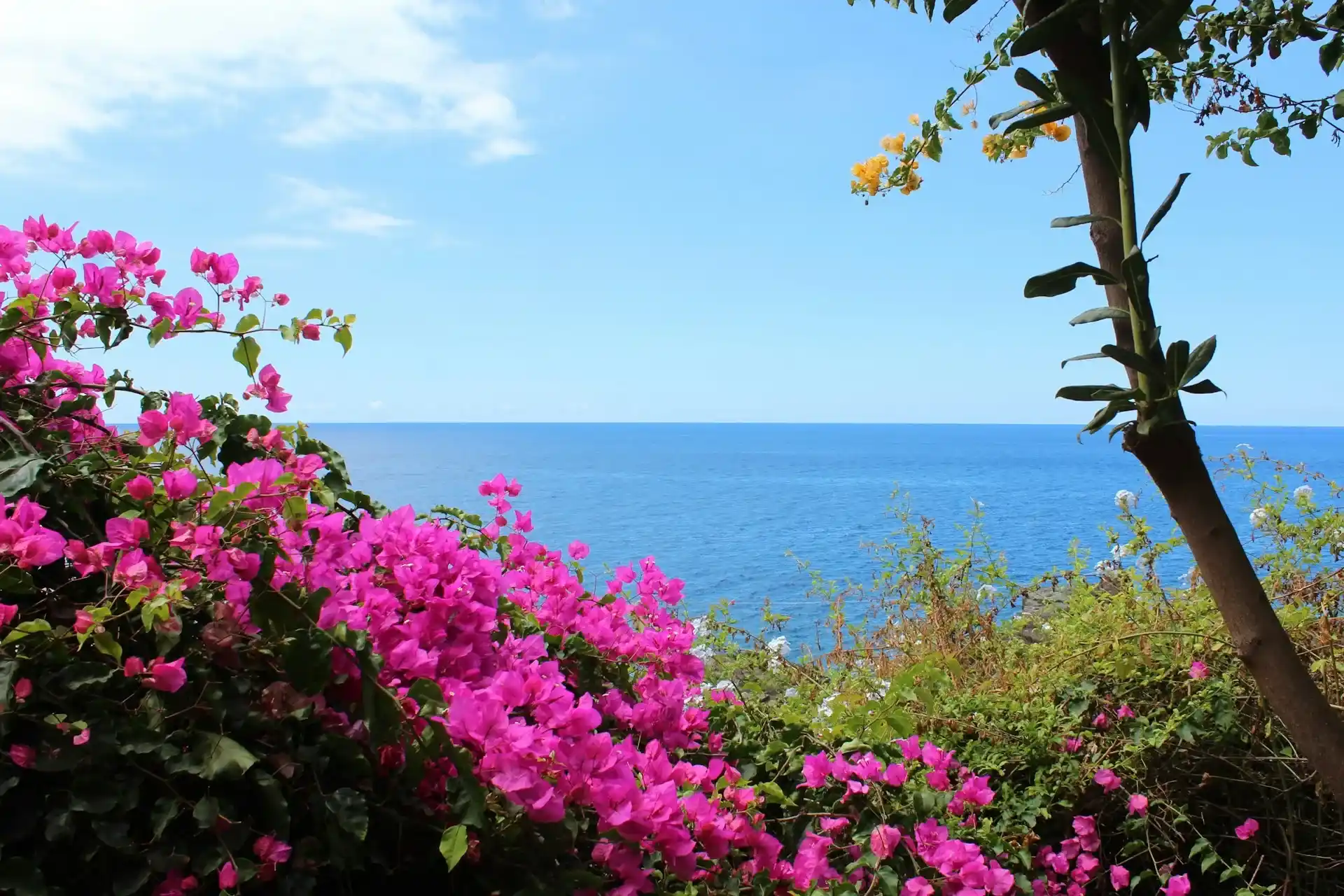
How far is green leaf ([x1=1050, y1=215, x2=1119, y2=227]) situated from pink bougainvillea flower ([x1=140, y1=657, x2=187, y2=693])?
4.16 feet

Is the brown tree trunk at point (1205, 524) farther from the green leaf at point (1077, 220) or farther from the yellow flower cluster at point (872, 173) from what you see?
the yellow flower cluster at point (872, 173)

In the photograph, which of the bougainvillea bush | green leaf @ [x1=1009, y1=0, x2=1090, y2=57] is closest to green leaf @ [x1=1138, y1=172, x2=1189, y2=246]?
green leaf @ [x1=1009, y1=0, x2=1090, y2=57]

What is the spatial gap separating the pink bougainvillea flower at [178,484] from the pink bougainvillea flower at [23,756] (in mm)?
303

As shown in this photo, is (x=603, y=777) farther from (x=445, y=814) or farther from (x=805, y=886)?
(x=805, y=886)

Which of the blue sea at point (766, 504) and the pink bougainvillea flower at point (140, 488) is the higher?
the pink bougainvillea flower at point (140, 488)

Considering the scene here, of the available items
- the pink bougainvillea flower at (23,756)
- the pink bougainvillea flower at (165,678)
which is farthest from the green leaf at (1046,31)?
the pink bougainvillea flower at (23,756)

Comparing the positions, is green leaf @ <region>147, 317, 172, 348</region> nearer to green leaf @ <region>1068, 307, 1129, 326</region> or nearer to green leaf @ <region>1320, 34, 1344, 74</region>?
green leaf @ <region>1068, 307, 1129, 326</region>

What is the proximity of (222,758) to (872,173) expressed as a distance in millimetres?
2090

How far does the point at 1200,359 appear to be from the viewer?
3.94ft

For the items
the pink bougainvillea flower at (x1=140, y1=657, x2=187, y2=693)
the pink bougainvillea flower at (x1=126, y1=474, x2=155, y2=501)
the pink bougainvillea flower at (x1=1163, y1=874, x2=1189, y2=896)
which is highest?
the pink bougainvillea flower at (x1=126, y1=474, x2=155, y2=501)

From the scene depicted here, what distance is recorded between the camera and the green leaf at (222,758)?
3.03ft

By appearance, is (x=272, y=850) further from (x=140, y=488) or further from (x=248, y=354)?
(x=248, y=354)

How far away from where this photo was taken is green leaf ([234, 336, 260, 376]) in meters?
1.47

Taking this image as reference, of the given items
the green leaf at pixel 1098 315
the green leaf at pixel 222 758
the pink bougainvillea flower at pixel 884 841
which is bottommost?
the pink bougainvillea flower at pixel 884 841
